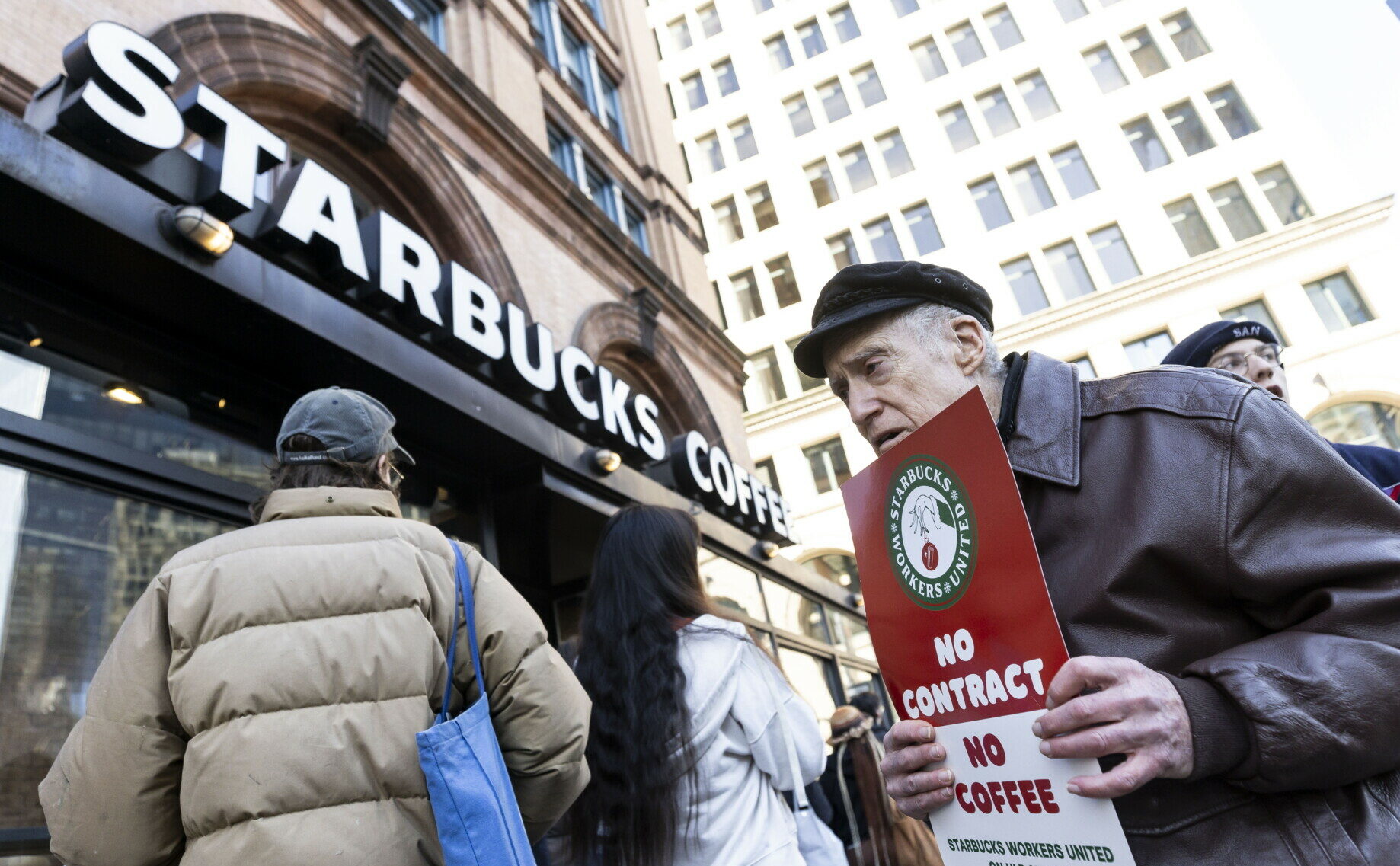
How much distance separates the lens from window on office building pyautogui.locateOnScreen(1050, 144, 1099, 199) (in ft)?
82.9

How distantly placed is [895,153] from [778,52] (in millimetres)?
6843

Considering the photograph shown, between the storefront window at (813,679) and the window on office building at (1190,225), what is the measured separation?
1937cm

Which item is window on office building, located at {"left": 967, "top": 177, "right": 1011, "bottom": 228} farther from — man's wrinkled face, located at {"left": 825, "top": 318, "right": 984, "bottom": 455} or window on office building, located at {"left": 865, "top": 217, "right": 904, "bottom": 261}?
man's wrinkled face, located at {"left": 825, "top": 318, "right": 984, "bottom": 455}

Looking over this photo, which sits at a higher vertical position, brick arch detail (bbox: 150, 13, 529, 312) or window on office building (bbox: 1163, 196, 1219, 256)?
window on office building (bbox: 1163, 196, 1219, 256)

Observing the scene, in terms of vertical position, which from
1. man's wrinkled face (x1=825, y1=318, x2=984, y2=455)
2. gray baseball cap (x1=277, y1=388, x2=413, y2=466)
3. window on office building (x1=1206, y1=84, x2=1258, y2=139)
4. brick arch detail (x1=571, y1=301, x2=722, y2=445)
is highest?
window on office building (x1=1206, y1=84, x2=1258, y2=139)

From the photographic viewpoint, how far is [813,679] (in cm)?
1151

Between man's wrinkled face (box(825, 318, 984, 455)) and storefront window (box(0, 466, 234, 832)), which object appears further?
storefront window (box(0, 466, 234, 832))

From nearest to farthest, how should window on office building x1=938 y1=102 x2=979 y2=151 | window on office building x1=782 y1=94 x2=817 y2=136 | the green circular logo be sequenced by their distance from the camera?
the green circular logo < window on office building x1=938 y1=102 x2=979 y2=151 < window on office building x1=782 y1=94 x2=817 y2=136

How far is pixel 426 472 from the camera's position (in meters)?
6.02

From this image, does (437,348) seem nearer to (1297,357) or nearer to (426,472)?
(426,472)

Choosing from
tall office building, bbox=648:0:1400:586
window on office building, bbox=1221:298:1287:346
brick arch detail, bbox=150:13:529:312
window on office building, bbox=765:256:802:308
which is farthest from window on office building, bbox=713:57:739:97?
brick arch detail, bbox=150:13:529:312

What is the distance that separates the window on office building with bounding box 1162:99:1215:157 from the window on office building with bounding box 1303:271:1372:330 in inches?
204

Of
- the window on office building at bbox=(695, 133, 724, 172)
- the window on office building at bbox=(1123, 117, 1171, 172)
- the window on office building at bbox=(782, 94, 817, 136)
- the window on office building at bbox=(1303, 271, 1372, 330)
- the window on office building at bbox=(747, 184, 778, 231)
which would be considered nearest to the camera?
the window on office building at bbox=(1303, 271, 1372, 330)

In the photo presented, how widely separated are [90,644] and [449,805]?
115 inches
